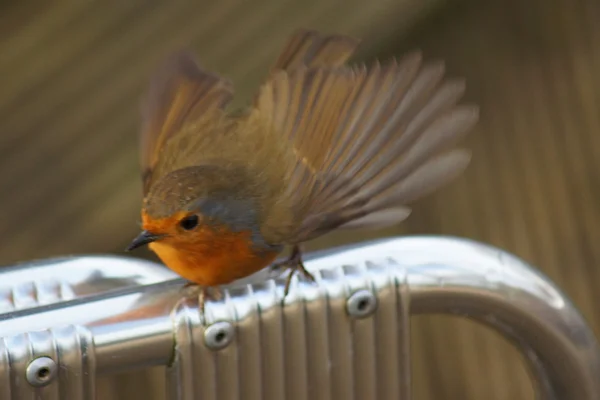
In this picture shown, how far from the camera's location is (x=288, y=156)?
3.01 feet

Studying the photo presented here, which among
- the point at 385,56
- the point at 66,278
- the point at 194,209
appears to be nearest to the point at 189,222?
the point at 194,209

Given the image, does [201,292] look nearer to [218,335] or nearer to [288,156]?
[218,335]

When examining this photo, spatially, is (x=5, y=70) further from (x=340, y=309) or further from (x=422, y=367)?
(x=340, y=309)

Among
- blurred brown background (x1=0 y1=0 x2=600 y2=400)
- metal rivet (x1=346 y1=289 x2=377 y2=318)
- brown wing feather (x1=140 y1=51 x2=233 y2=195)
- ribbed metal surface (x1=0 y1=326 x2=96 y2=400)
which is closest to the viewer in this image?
ribbed metal surface (x1=0 y1=326 x2=96 y2=400)

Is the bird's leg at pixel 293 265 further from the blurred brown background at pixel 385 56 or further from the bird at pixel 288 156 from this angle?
the blurred brown background at pixel 385 56

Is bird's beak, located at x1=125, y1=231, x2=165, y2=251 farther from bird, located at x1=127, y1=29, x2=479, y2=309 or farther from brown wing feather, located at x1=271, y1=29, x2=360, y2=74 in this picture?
brown wing feather, located at x1=271, y1=29, x2=360, y2=74

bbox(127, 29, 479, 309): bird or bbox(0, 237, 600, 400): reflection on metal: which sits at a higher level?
bbox(127, 29, 479, 309): bird

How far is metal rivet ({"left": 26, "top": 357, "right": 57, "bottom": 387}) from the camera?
0.73 m

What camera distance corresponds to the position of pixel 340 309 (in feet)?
2.71

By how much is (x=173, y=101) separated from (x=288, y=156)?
0.13 meters

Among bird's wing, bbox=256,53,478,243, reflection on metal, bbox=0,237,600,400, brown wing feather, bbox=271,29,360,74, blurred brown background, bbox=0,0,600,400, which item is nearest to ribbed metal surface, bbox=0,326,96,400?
reflection on metal, bbox=0,237,600,400

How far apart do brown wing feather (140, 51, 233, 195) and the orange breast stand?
3.5 inches

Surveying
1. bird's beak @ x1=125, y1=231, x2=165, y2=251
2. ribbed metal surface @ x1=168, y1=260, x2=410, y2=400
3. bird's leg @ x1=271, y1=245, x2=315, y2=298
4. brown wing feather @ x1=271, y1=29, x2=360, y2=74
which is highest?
brown wing feather @ x1=271, y1=29, x2=360, y2=74

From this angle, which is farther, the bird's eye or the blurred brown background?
the blurred brown background
